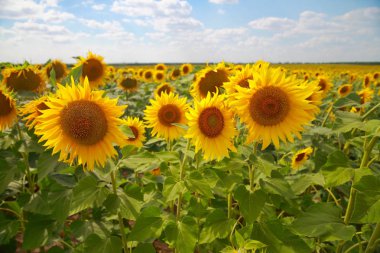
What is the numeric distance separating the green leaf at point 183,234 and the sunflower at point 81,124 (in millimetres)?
853

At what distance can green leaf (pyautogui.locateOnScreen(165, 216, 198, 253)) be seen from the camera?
2467mm

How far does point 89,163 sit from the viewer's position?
238 centimetres

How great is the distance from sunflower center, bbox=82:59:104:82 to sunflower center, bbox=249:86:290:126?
12.7 feet

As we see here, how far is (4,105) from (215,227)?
237 centimetres

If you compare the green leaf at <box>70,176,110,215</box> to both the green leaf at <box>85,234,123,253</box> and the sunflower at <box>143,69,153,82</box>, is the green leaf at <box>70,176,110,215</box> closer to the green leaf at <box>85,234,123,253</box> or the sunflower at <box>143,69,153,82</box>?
the green leaf at <box>85,234,123,253</box>

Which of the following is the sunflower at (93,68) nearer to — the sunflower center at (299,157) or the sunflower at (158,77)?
the sunflower center at (299,157)

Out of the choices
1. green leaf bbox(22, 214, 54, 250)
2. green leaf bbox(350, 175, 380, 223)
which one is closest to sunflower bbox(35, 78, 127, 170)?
Result: green leaf bbox(22, 214, 54, 250)

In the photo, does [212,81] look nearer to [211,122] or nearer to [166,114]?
[166,114]

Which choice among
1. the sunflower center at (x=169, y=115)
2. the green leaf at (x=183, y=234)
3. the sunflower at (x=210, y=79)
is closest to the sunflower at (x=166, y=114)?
the sunflower center at (x=169, y=115)

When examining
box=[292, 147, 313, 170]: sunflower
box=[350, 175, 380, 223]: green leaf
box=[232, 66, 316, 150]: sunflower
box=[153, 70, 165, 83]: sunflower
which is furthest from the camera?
box=[153, 70, 165, 83]: sunflower

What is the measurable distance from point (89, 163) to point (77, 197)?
288mm

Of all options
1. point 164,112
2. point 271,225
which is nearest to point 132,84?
point 164,112

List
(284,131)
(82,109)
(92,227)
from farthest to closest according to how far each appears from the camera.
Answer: (92,227)
(284,131)
(82,109)

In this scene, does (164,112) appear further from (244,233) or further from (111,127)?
(244,233)
